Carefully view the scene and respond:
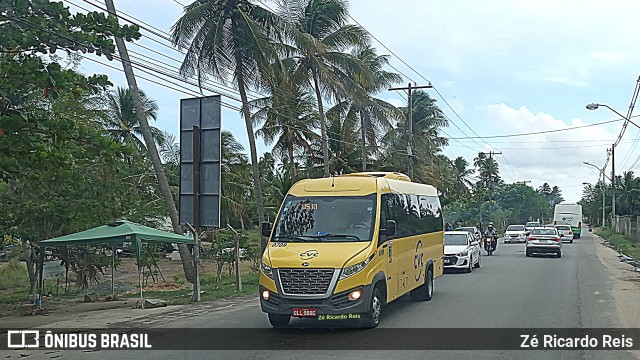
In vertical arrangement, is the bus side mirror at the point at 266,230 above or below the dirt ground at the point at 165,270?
above

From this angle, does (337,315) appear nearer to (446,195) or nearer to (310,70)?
(310,70)

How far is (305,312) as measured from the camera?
11.6 m

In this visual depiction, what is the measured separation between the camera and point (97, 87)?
13.4 metres

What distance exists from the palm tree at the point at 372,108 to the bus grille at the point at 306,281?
2073 cm

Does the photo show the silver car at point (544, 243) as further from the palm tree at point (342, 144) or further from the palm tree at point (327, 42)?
the palm tree at point (327, 42)

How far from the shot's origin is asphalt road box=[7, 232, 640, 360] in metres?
10.2

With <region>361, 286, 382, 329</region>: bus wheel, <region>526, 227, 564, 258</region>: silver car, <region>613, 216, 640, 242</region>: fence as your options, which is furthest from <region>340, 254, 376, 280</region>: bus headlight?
<region>613, 216, 640, 242</region>: fence

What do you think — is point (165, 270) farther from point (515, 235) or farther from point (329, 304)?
point (515, 235)

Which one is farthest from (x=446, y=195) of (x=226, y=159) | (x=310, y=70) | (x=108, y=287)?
(x=108, y=287)

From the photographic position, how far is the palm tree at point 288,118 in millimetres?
31125

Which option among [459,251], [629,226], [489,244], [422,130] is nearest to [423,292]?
[459,251]

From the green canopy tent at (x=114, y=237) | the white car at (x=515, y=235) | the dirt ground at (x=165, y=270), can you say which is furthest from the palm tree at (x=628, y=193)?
the green canopy tent at (x=114, y=237)

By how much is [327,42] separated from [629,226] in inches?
1399

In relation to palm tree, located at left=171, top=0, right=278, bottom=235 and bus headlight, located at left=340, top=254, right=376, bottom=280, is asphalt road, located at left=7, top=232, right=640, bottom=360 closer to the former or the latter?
bus headlight, located at left=340, top=254, right=376, bottom=280
